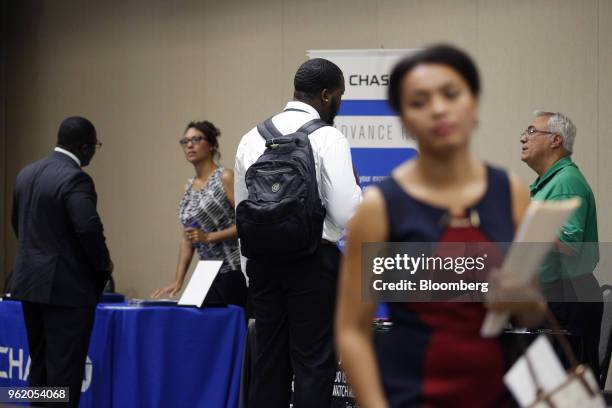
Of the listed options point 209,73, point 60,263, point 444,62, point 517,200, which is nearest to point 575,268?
point 60,263

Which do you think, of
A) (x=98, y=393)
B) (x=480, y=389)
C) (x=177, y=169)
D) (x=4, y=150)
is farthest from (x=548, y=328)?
(x=4, y=150)

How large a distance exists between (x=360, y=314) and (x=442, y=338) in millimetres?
142

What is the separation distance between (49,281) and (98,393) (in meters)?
0.86

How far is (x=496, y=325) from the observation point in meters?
1.53

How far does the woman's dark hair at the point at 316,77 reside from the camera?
142 inches

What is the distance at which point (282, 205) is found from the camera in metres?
3.35

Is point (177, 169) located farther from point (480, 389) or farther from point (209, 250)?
point (480, 389)

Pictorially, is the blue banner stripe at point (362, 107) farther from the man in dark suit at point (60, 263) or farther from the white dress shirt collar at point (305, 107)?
the white dress shirt collar at point (305, 107)

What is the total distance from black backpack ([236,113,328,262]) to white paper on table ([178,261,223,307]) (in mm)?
1391

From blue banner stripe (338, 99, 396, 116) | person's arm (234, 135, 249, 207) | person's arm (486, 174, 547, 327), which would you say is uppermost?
blue banner stripe (338, 99, 396, 116)

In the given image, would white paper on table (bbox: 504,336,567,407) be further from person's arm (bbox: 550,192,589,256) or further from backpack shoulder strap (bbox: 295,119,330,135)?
person's arm (bbox: 550,192,589,256)

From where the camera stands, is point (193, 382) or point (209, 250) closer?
point (193, 382)

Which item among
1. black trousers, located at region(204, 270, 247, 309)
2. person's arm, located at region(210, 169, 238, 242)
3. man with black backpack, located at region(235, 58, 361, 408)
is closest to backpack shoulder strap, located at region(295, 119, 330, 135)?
man with black backpack, located at region(235, 58, 361, 408)

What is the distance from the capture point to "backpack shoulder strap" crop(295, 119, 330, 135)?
11.6 feet
